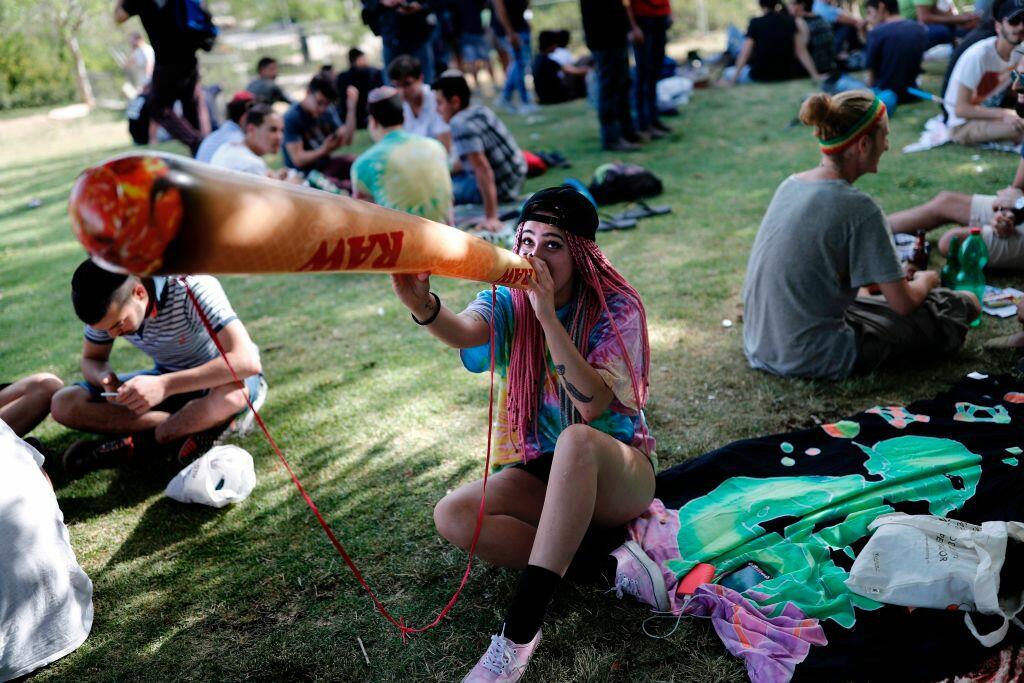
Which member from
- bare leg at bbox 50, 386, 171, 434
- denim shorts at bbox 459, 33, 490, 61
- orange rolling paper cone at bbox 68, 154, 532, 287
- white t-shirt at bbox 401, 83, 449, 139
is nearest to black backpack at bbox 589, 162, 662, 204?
white t-shirt at bbox 401, 83, 449, 139

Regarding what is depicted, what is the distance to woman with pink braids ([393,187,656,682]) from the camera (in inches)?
86.1

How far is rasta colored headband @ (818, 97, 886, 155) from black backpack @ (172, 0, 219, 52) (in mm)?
6649

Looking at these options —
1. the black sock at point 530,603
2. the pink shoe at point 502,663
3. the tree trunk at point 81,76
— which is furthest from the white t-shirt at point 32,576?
the tree trunk at point 81,76

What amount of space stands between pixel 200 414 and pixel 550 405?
6.47 ft

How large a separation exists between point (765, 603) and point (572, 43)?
56.5 feet

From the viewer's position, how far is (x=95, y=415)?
12.0ft

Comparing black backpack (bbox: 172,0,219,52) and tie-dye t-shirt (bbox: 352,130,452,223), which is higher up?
black backpack (bbox: 172,0,219,52)

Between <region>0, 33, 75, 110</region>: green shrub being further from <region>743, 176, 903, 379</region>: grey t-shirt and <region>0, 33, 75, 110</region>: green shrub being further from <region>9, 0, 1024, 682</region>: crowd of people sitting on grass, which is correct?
<region>743, 176, 903, 379</region>: grey t-shirt

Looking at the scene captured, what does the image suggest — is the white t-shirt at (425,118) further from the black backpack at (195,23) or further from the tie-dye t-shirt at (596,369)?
the tie-dye t-shirt at (596,369)

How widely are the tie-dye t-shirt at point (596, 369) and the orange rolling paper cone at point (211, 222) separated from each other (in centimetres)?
106

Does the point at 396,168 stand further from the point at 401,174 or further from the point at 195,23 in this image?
the point at 195,23

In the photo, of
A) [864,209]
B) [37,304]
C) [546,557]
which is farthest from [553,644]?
[37,304]

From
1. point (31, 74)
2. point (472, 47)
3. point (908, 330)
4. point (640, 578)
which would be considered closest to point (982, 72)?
point (908, 330)

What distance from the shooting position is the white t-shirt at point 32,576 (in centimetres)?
243
